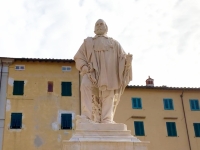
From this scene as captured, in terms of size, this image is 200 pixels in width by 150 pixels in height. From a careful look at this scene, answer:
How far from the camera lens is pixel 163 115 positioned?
34469 millimetres

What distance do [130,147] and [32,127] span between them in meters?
25.4

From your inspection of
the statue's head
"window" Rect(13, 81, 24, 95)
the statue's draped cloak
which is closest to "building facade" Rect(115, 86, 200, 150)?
"window" Rect(13, 81, 24, 95)

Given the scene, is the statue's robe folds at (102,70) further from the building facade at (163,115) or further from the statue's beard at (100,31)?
the building facade at (163,115)

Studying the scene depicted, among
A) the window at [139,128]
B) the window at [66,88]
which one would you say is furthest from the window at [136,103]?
the window at [66,88]

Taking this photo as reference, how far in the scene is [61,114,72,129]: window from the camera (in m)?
30.8

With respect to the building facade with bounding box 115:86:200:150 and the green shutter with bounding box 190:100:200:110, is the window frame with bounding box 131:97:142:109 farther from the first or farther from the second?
the green shutter with bounding box 190:100:200:110

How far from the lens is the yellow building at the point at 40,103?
29859 millimetres

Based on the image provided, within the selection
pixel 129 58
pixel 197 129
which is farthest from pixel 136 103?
pixel 129 58

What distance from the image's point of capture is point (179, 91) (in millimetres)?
35844

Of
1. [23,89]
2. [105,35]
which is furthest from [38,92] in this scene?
[105,35]

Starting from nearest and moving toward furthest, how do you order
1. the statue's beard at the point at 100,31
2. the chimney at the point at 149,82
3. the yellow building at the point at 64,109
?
the statue's beard at the point at 100,31, the yellow building at the point at 64,109, the chimney at the point at 149,82

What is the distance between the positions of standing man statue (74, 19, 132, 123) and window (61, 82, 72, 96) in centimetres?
2472

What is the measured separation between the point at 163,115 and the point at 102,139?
96.0ft

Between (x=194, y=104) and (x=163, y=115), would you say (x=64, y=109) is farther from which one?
(x=194, y=104)
